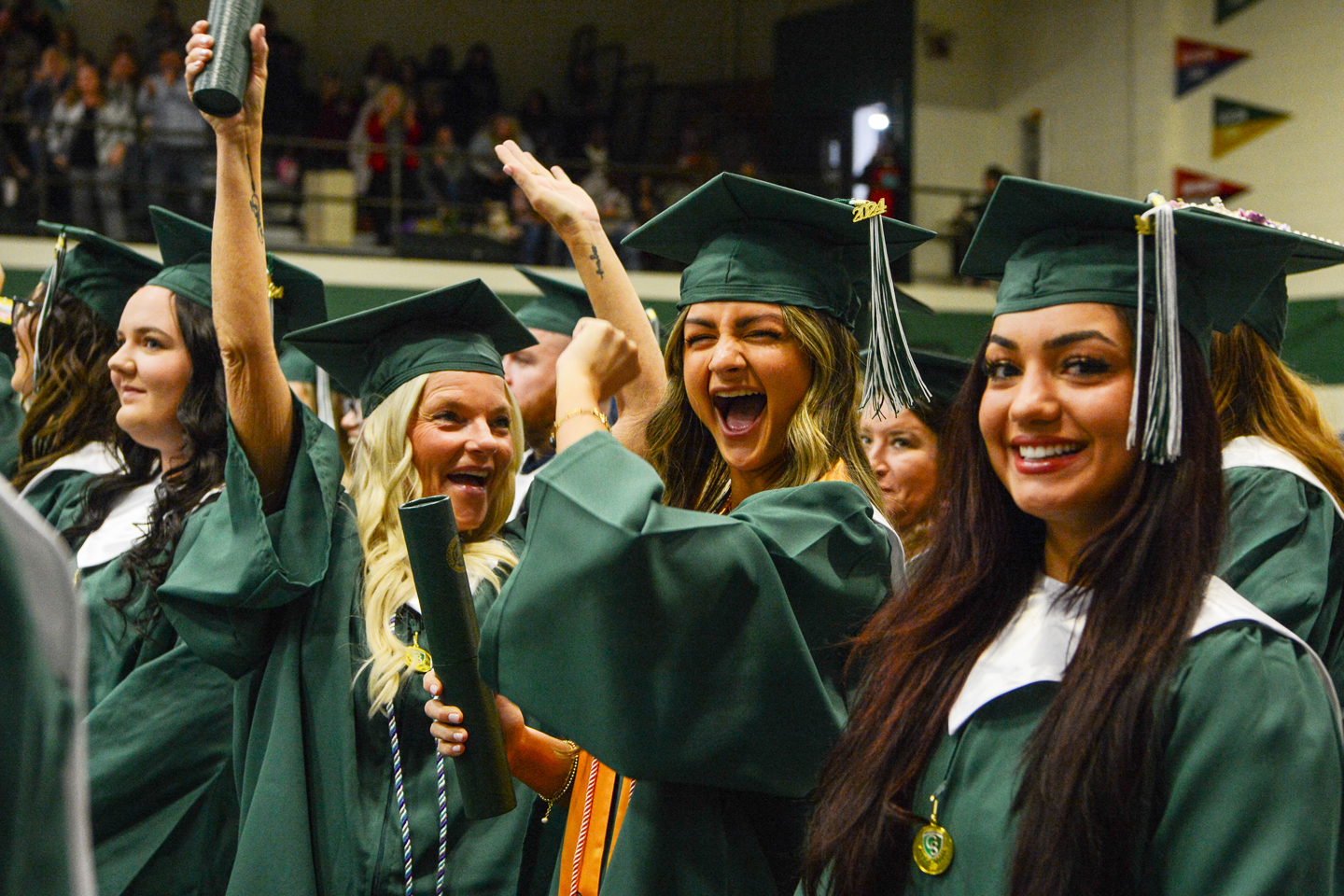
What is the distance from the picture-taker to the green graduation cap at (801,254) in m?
2.10

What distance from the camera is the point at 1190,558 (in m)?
1.47

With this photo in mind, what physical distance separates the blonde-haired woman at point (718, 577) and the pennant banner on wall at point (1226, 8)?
10.7 meters

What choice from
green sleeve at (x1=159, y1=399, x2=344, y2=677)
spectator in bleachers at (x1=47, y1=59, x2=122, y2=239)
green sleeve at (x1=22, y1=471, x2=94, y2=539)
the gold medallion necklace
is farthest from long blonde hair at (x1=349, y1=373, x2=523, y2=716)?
spectator in bleachers at (x1=47, y1=59, x2=122, y2=239)

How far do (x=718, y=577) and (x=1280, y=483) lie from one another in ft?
4.73

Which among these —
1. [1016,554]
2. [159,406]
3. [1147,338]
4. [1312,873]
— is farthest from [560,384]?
[159,406]

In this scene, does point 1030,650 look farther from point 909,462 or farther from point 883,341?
point 909,462

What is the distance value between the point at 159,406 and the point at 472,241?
8.27 meters

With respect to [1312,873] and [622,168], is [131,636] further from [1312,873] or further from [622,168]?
[622,168]

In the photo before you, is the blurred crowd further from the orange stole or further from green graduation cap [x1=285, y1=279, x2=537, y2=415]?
the orange stole

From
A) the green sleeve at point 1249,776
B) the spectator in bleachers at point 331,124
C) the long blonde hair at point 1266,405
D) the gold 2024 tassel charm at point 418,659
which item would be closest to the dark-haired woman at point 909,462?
the long blonde hair at point 1266,405

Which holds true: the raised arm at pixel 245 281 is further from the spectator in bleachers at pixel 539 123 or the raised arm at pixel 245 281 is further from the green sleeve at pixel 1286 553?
the spectator in bleachers at pixel 539 123

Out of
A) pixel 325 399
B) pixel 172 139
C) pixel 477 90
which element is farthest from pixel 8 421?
pixel 477 90

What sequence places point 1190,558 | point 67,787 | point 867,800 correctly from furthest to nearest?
point 867,800, point 1190,558, point 67,787

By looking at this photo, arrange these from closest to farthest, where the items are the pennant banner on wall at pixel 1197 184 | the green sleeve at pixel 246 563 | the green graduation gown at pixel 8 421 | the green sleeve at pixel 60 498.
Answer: the green sleeve at pixel 246 563
the green sleeve at pixel 60 498
the green graduation gown at pixel 8 421
the pennant banner on wall at pixel 1197 184
